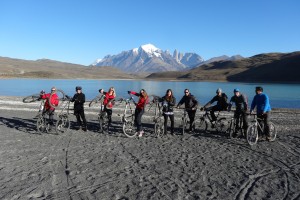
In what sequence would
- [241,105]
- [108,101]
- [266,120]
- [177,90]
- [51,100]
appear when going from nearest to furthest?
[266,120] < [241,105] < [51,100] < [108,101] < [177,90]

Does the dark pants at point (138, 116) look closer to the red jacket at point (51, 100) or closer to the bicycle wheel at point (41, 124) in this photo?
the red jacket at point (51, 100)

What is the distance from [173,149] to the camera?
12.1 meters

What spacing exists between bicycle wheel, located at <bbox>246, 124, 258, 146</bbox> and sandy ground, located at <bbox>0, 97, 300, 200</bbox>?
1.06ft

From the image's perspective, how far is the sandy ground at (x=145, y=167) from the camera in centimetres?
761

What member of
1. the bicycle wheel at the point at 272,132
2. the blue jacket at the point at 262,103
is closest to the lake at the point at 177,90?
the bicycle wheel at the point at 272,132

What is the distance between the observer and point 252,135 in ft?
42.4

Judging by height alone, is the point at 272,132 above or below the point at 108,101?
below

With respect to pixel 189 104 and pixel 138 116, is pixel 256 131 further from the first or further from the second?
pixel 138 116

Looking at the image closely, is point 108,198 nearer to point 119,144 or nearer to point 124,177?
point 124,177

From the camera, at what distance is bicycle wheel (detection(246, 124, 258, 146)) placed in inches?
501

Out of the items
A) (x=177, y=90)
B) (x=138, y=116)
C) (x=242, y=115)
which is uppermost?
(x=242, y=115)

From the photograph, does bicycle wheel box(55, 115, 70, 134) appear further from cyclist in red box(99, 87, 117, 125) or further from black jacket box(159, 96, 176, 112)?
black jacket box(159, 96, 176, 112)

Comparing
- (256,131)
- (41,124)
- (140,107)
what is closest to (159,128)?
(140,107)

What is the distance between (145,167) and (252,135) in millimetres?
5352
